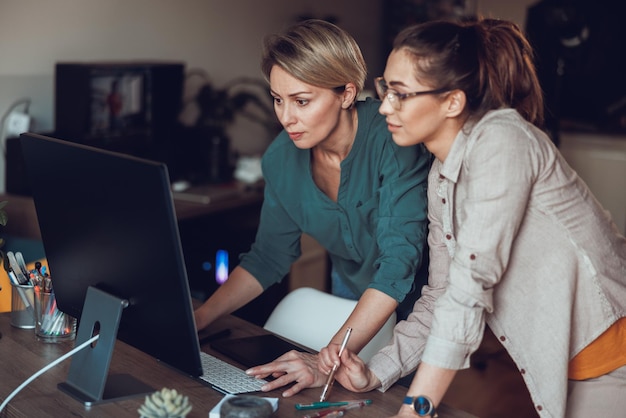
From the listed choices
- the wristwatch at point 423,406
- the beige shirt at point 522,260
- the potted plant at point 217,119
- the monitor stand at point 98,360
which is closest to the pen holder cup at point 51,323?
the monitor stand at point 98,360

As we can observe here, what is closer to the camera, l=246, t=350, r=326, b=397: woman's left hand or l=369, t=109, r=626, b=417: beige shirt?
l=369, t=109, r=626, b=417: beige shirt

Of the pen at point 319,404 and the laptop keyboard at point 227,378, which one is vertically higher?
the pen at point 319,404

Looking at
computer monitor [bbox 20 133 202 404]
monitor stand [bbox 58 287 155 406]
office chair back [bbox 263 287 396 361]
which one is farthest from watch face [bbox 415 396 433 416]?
office chair back [bbox 263 287 396 361]

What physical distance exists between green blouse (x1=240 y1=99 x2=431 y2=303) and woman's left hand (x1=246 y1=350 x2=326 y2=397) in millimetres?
322

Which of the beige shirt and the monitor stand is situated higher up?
the beige shirt

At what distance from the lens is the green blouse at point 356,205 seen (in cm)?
175

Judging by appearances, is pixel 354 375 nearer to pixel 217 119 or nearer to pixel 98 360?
pixel 98 360

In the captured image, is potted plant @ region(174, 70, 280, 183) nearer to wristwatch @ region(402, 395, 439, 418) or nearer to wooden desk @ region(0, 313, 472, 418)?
wooden desk @ region(0, 313, 472, 418)

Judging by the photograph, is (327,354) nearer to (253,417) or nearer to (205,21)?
(253,417)

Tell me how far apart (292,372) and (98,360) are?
36 centimetres

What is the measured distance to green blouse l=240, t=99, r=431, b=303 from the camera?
5.75ft

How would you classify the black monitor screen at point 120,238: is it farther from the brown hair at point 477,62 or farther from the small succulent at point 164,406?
the brown hair at point 477,62

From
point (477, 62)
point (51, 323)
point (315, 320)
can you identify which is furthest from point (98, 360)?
point (477, 62)

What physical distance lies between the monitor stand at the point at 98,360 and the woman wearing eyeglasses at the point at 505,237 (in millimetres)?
393
